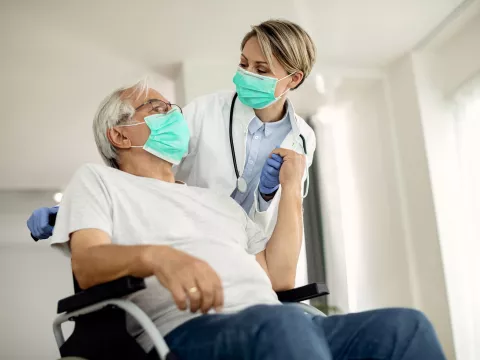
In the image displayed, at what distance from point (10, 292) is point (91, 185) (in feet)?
15.2

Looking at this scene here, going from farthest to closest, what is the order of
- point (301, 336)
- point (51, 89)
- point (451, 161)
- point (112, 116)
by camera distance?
point (51, 89) → point (451, 161) → point (112, 116) → point (301, 336)

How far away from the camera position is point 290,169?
1.61 metres

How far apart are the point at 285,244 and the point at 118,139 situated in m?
0.50

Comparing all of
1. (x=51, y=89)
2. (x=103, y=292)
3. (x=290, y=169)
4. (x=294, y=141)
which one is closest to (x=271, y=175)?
(x=290, y=169)

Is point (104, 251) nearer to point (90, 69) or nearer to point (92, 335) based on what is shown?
point (92, 335)

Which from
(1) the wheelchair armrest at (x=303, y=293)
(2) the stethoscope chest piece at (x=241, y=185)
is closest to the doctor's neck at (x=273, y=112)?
(2) the stethoscope chest piece at (x=241, y=185)

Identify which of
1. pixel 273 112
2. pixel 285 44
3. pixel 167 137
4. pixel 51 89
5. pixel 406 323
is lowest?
pixel 406 323

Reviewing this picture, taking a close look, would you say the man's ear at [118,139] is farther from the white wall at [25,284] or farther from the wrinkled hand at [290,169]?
the white wall at [25,284]

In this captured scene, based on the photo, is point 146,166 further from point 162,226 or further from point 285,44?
point 285,44

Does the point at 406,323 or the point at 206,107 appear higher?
the point at 206,107

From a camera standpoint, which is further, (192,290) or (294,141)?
(294,141)

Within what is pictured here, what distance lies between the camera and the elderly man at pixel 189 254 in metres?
0.99

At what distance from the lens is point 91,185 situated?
4.38ft

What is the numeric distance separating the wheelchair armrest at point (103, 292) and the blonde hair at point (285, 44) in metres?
1.01
